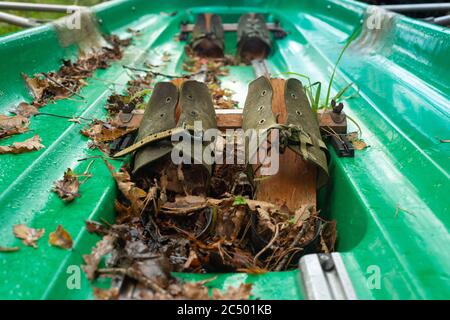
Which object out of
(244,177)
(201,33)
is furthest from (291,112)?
(201,33)

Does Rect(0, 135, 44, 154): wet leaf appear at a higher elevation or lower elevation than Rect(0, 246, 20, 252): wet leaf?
higher

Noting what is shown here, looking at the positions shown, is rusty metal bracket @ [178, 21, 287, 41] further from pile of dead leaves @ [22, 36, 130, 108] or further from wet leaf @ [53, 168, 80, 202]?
wet leaf @ [53, 168, 80, 202]

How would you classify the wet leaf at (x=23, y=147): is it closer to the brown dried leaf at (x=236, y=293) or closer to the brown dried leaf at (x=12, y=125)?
the brown dried leaf at (x=12, y=125)

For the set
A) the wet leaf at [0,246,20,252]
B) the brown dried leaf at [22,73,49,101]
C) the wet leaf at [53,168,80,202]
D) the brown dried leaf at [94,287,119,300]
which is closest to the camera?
the brown dried leaf at [94,287,119,300]

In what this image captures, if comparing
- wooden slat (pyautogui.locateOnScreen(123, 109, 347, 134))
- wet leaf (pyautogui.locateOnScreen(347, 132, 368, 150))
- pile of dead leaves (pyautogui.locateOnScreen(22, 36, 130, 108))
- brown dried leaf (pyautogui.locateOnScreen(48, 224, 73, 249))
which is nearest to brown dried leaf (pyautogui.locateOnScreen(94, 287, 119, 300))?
brown dried leaf (pyautogui.locateOnScreen(48, 224, 73, 249))

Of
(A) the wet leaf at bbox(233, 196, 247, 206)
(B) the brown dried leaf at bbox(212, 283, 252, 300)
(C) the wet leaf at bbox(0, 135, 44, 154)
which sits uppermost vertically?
(C) the wet leaf at bbox(0, 135, 44, 154)

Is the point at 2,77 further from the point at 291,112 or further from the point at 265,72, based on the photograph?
the point at 265,72

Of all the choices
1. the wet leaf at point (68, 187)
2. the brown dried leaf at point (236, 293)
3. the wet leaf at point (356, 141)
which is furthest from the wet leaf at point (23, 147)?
the wet leaf at point (356, 141)
